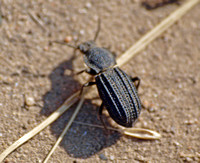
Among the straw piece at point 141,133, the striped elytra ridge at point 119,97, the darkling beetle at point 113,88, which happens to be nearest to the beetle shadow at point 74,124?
the straw piece at point 141,133

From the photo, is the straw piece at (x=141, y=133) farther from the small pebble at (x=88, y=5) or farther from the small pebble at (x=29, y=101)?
the small pebble at (x=88, y=5)

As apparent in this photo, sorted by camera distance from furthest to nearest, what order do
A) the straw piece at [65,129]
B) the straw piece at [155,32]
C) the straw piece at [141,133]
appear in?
the straw piece at [155,32]
the straw piece at [141,133]
the straw piece at [65,129]

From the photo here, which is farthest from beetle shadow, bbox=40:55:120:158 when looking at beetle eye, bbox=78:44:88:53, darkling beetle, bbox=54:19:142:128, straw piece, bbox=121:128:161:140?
beetle eye, bbox=78:44:88:53

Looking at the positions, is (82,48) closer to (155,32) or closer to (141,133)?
(155,32)

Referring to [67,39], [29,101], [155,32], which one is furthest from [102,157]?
[155,32]

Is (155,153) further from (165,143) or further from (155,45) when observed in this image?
(155,45)

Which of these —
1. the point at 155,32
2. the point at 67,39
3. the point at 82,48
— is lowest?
the point at 155,32

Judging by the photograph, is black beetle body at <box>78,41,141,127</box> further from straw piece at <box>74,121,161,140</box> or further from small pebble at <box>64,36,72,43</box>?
small pebble at <box>64,36,72,43</box>

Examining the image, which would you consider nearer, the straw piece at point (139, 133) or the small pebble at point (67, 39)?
the straw piece at point (139, 133)
